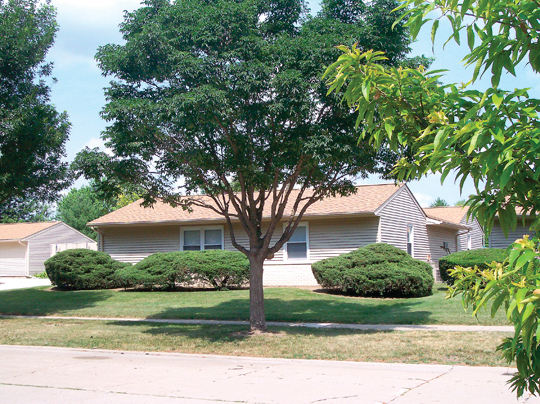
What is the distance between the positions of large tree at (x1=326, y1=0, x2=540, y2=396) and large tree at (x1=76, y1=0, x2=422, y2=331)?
304 inches

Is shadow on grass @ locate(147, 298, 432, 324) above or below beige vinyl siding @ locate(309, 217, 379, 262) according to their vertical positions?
below

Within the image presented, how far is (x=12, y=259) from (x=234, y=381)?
129 ft

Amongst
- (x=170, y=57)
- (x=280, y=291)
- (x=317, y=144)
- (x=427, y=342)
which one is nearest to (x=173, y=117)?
(x=170, y=57)

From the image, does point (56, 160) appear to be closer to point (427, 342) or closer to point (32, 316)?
point (32, 316)

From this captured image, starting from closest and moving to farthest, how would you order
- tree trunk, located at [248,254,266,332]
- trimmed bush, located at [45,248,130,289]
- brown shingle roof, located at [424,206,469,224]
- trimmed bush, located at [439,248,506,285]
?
tree trunk, located at [248,254,266,332]
trimmed bush, located at [439,248,506,285]
trimmed bush, located at [45,248,130,289]
brown shingle roof, located at [424,206,469,224]

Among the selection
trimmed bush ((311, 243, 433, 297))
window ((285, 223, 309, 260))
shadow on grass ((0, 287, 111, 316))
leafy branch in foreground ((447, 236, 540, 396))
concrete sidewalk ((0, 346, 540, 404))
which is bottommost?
concrete sidewalk ((0, 346, 540, 404))

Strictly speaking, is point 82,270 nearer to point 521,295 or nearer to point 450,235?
point 450,235

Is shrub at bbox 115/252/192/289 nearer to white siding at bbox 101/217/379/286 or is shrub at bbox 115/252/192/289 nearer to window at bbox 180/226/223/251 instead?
window at bbox 180/226/223/251

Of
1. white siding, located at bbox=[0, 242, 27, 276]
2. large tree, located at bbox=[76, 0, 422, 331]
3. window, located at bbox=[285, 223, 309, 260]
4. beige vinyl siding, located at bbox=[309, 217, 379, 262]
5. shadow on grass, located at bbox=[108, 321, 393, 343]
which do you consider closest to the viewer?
large tree, located at bbox=[76, 0, 422, 331]

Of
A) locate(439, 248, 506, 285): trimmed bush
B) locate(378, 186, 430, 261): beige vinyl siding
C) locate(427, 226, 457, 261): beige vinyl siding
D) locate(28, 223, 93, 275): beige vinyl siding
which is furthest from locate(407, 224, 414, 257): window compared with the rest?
locate(28, 223, 93, 275): beige vinyl siding

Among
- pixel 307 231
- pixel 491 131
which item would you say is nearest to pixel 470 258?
pixel 307 231

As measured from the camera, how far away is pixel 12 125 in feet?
52.4

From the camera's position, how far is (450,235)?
32.4 meters

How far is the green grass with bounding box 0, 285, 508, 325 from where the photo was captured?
48.4ft
